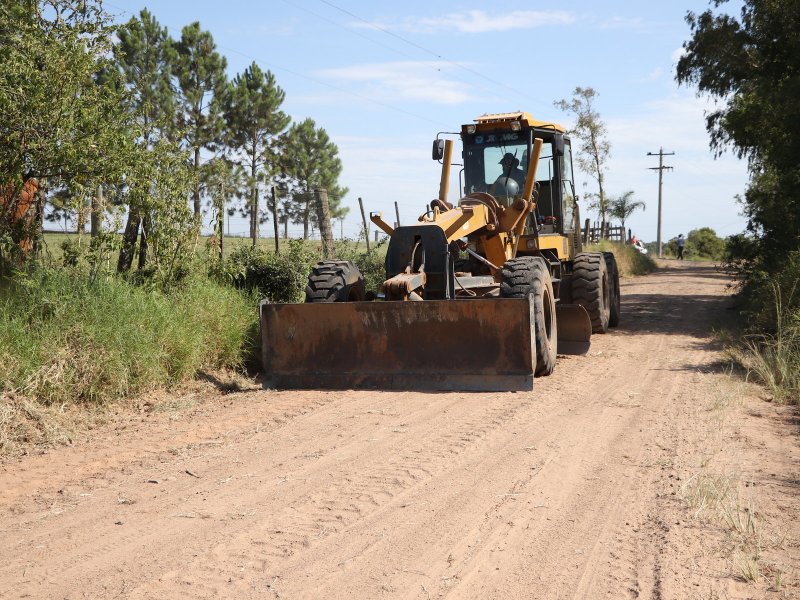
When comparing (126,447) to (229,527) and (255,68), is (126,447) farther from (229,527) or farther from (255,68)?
(255,68)

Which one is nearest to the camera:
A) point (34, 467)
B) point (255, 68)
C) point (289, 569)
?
point (289, 569)

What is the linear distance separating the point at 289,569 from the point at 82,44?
688 cm

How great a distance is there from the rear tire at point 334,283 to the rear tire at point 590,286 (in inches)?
147

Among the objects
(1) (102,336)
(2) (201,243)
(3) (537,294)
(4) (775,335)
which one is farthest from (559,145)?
(1) (102,336)

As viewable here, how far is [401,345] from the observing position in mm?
8891

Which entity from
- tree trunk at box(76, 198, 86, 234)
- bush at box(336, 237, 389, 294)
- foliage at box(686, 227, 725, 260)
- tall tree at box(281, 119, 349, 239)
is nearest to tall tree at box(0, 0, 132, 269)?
tree trunk at box(76, 198, 86, 234)

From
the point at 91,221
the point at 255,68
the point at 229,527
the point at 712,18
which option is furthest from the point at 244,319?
the point at 255,68

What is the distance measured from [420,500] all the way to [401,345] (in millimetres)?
3916

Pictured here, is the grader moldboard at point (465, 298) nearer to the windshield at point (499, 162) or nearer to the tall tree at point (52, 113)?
the windshield at point (499, 162)

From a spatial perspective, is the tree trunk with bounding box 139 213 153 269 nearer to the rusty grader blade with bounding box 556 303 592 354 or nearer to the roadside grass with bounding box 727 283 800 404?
the rusty grader blade with bounding box 556 303 592 354

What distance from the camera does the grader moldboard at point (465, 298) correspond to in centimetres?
864

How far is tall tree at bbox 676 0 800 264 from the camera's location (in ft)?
44.9

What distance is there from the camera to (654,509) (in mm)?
4809

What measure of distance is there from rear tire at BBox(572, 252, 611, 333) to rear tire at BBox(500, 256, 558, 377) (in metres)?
2.81
